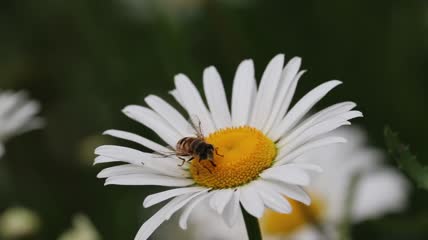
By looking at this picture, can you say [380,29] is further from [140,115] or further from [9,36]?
[140,115]

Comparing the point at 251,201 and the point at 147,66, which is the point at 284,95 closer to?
the point at 251,201

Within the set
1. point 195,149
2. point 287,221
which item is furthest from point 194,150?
point 287,221

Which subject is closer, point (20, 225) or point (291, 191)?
point (291, 191)

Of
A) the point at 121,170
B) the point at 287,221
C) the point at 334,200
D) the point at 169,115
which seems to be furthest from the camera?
the point at 334,200

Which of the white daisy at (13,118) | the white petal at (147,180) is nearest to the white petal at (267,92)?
the white petal at (147,180)

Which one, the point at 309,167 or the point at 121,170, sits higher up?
the point at 121,170

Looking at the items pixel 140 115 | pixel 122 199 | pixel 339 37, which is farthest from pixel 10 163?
pixel 140 115

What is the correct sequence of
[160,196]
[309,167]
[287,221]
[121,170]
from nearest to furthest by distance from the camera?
[309,167] < [160,196] < [121,170] < [287,221]

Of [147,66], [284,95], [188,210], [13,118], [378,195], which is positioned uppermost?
[147,66]
